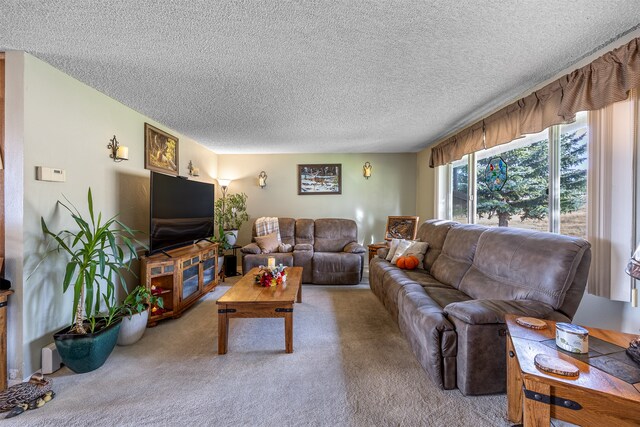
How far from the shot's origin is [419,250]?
128 inches

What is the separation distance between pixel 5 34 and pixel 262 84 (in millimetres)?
1563

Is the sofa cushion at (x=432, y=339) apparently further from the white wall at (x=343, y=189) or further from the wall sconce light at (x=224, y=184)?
the wall sconce light at (x=224, y=184)

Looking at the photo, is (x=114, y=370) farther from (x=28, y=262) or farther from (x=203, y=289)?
(x=203, y=289)

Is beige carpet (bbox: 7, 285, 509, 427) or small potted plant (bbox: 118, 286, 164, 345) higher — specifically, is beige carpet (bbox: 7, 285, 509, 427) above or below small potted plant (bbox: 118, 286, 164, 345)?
below

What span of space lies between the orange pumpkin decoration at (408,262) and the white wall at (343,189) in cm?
190

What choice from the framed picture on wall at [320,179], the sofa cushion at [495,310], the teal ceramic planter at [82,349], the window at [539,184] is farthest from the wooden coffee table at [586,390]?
the framed picture on wall at [320,179]

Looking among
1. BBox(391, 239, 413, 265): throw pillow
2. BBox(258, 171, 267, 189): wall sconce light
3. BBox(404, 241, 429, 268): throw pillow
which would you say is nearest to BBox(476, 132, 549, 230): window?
BBox(404, 241, 429, 268): throw pillow

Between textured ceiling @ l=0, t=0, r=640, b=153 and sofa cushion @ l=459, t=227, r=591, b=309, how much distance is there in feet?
4.28

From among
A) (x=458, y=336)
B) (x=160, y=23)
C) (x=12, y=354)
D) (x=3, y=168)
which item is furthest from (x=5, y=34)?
(x=458, y=336)

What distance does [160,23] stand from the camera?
1.43m

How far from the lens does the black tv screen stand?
2674 mm

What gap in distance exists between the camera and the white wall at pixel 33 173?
1736 millimetres

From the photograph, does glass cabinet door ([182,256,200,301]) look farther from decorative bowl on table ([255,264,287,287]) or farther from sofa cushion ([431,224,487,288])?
sofa cushion ([431,224,487,288])

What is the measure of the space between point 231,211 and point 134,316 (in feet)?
9.29
